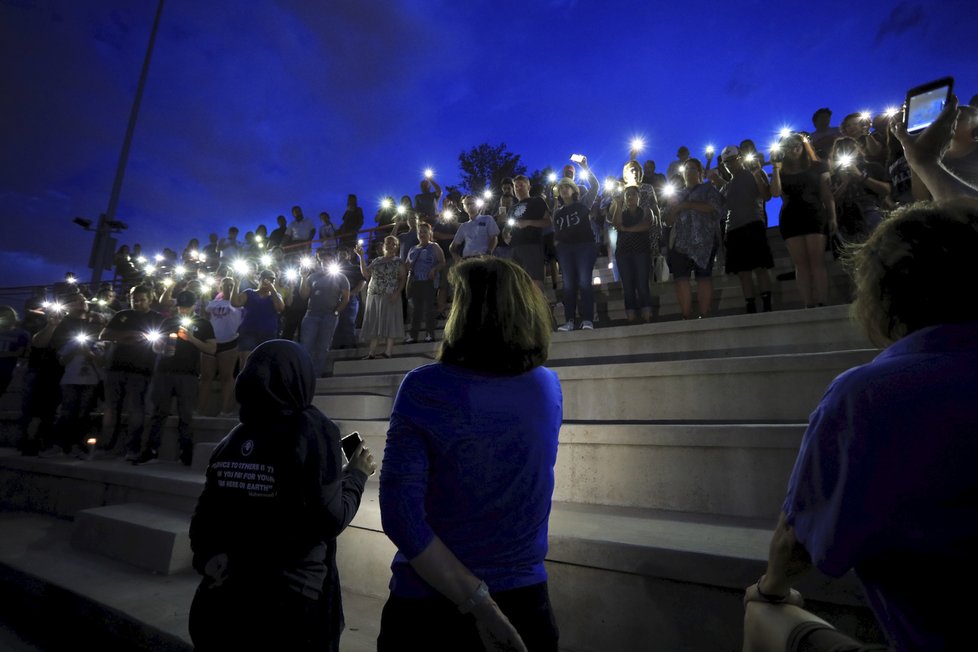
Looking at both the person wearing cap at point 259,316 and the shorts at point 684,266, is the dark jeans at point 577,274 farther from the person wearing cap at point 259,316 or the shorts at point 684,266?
the person wearing cap at point 259,316

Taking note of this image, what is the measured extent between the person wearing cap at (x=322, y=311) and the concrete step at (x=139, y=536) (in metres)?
2.46

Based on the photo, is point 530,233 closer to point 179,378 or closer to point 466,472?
point 179,378

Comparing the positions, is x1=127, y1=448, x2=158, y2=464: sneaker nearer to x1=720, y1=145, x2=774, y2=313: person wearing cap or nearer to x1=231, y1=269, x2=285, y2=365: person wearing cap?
x1=231, y1=269, x2=285, y2=365: person wearing cap

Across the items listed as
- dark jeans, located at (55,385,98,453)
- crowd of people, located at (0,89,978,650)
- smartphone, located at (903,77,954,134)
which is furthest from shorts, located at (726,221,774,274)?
dark jeans, located at (55,385,98,453)

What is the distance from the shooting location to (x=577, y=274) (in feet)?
19.2

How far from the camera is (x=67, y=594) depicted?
3.18m

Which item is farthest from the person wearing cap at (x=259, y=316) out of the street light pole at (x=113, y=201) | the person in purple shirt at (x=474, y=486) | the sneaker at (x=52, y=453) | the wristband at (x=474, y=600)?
the street light pole at (x=113, y=201)

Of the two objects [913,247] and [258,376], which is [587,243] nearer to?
[258,376]

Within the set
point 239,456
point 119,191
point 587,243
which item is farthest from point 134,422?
point 119,191

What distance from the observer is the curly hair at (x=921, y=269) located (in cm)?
96

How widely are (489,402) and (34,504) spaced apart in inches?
262

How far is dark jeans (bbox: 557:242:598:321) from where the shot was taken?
568cm

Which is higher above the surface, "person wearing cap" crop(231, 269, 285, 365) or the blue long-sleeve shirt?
"person wearing cap" crop(231, 269, 285, 365)

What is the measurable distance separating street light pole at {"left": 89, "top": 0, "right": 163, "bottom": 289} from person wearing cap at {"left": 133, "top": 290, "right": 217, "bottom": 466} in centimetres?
750
